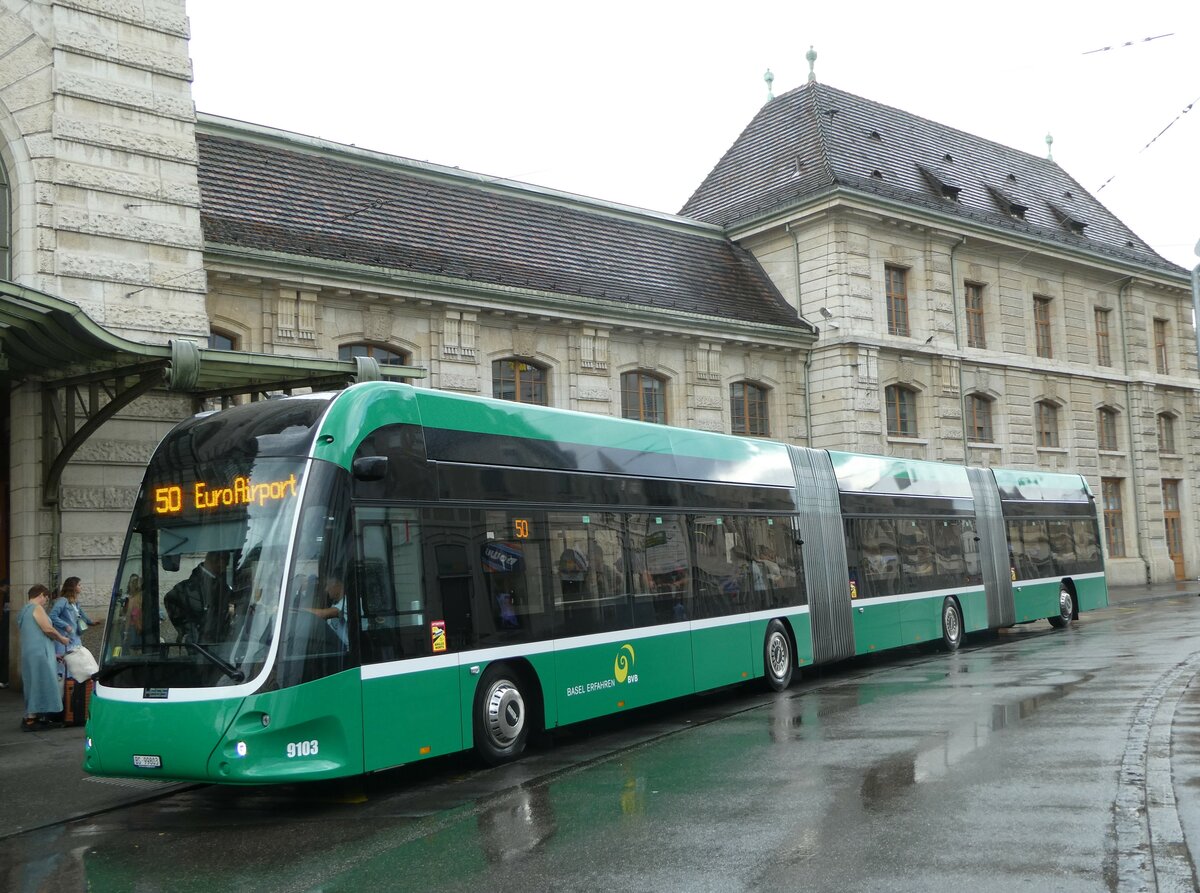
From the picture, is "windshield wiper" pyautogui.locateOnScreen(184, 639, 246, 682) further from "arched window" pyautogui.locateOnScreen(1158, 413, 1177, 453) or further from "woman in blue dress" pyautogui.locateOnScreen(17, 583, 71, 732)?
"arched window" pyautogui.locateOnScreen(1158, 413, 1177, 453)

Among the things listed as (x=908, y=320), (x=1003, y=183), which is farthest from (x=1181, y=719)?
(x=1003, y=183)

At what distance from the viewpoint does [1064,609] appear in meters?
24.3

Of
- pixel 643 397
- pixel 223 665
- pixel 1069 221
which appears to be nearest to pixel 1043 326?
pixel 1069 221

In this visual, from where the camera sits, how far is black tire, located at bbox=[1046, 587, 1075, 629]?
79.3 feet

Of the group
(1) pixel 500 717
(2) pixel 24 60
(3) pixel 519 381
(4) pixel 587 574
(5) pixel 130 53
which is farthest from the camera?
(3) pixel 519 381

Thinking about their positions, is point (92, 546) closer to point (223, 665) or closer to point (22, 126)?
point (22, 126)

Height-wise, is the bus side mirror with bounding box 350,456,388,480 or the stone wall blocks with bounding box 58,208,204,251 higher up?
the stone wall blocks with bounding box 58,208,204,251

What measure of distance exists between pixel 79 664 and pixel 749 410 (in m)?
20.0

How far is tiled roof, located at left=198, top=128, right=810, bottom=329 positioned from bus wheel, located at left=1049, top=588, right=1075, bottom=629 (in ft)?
32.4

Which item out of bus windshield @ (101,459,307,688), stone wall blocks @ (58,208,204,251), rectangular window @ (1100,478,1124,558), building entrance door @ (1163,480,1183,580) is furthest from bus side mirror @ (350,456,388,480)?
building entrance door @ (1163,480,1183,580)

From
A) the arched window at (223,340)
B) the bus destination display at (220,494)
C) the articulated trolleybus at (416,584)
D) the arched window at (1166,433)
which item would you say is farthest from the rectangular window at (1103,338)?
the bus destination display at (220,494)

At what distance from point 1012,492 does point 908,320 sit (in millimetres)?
11038

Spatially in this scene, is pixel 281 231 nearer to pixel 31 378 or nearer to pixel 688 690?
pixel 31 378

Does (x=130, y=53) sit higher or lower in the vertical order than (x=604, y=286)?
higher
